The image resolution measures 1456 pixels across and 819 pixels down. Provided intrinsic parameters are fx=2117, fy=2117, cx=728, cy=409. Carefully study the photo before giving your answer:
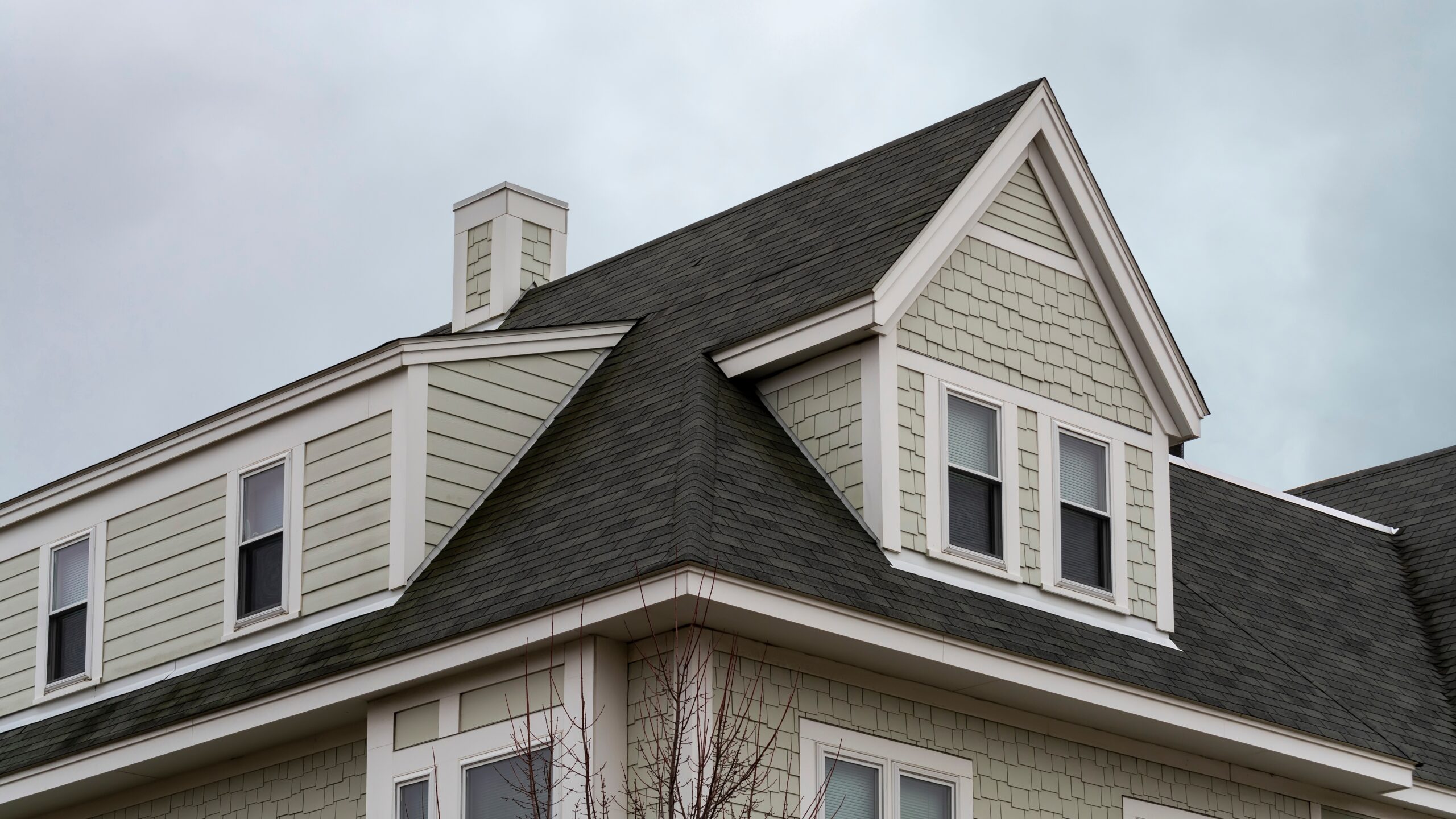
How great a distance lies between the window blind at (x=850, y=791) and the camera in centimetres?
1495

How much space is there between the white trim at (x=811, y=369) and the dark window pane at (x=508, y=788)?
4043 mm

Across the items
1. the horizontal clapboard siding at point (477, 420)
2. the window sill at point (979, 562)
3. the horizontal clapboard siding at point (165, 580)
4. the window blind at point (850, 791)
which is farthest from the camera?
the horizontal clapboard siding at point (165, 580)

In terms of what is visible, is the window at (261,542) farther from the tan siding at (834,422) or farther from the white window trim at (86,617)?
the tan siding at (834,422)

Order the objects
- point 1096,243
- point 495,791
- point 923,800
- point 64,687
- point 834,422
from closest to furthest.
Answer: point 495,791, point 923,800, point 834,422, point 1096,243, point 64,687

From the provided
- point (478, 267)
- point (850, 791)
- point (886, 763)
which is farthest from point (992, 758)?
point (478, 267)

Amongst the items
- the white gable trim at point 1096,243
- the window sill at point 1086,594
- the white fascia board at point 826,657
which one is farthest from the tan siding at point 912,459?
the white gable trim at point 1096,243

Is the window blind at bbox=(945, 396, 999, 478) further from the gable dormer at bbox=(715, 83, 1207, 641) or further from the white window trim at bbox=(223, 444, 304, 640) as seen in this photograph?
the white window trim at bbox=(223, 444, 304, 640)

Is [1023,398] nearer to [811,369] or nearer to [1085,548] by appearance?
[1085,548]

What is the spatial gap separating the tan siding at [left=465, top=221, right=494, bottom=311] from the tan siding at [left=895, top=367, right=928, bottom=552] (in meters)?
7.91

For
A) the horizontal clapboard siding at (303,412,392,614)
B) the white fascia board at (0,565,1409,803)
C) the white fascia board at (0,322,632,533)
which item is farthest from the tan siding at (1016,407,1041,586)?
the horizontal clapboard siding at (303,412,392,614)

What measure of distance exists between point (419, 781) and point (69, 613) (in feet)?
18.3

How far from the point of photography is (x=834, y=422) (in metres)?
16.6

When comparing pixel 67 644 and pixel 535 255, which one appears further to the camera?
pixel 535 255

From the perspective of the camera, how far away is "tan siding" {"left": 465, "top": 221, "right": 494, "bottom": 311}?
23.5 metres
